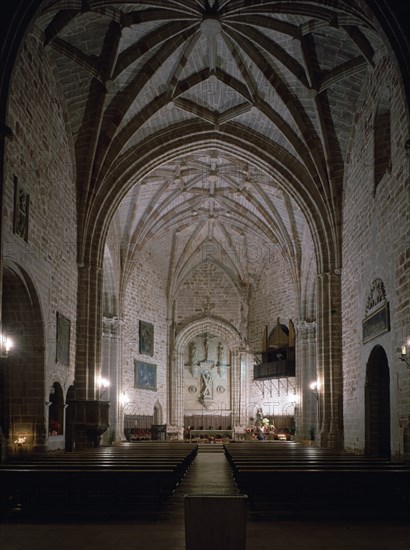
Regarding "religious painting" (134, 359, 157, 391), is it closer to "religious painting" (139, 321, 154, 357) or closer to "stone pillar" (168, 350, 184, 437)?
"religious painting" (139, 321, 154, 357)

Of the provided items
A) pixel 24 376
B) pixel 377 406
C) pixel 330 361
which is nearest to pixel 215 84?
pixel 330 361

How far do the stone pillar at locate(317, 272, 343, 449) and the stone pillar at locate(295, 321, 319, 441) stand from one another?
23.6ft

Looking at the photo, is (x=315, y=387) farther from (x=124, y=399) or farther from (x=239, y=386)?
(x=239, y=386)

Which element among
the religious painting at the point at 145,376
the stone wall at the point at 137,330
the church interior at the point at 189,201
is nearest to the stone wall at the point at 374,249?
the church interior at the point at 189,201

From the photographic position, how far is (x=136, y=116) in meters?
20.6

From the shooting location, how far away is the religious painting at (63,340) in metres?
17.9

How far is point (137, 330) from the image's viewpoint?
32.4 m

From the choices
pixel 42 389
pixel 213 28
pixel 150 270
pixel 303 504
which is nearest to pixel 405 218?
pixel 303 504

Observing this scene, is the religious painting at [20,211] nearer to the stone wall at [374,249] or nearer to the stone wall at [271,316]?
A: the stone wall at [374,249]

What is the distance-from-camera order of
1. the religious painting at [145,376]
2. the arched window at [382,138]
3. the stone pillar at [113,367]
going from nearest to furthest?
the arched window at [382,138]
the stone pillar at [113,367]
the religious painting at [145,376]

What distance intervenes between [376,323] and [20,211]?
27.1ft

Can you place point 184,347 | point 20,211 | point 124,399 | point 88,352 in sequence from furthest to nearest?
point 184,347
point 124,399
point 88,352
point 20,211

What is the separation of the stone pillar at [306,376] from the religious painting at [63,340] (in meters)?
12.6

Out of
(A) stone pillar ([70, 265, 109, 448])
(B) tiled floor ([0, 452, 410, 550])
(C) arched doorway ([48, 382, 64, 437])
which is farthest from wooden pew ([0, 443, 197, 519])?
(A) stone pillar ([70, 265, 109, 448])
